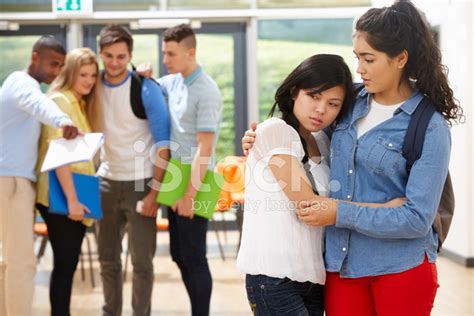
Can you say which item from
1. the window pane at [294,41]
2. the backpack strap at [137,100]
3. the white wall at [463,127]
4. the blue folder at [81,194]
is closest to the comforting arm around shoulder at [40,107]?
the blue folder at [81,194]

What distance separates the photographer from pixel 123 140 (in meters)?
3.48

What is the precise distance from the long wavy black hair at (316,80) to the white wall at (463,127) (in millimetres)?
3563

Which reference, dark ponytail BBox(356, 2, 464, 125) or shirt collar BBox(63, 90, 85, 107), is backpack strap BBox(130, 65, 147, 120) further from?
dark ponytail BBox(356, 2, 464, 125)

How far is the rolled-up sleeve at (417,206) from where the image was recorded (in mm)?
1812

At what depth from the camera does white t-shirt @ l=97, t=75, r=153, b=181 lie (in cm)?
346

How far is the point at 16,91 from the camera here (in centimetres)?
325

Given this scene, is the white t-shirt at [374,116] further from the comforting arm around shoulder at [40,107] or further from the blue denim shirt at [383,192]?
the comforting arm around shoulder at [40,107]

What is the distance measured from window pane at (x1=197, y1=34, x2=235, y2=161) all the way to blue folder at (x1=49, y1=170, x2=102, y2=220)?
350 cm

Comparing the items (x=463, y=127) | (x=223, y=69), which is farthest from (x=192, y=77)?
(x=223, y=69)

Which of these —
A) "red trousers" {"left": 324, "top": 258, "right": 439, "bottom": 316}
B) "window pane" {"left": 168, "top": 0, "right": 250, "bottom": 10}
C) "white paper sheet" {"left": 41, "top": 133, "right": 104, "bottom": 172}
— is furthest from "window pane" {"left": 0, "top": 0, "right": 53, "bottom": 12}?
"red trousers" {"left": 324, "top": 258, "right": 439, "bottom": 316}

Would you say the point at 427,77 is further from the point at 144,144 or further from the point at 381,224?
the point at 144,144

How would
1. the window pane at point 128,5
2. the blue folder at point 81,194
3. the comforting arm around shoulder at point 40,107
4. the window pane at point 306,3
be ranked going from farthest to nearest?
1. the window pane at point 306,3
2. the window pane at point 128,5
3. the blue folder at point 81,194
4. the comforting arm around shoulder at point 40,107

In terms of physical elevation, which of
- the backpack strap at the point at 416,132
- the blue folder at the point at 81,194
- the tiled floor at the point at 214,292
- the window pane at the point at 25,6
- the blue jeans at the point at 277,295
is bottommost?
the tiled floor at the point at 214,292

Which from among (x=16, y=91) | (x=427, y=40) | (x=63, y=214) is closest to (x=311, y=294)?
(x=427, y=40)
